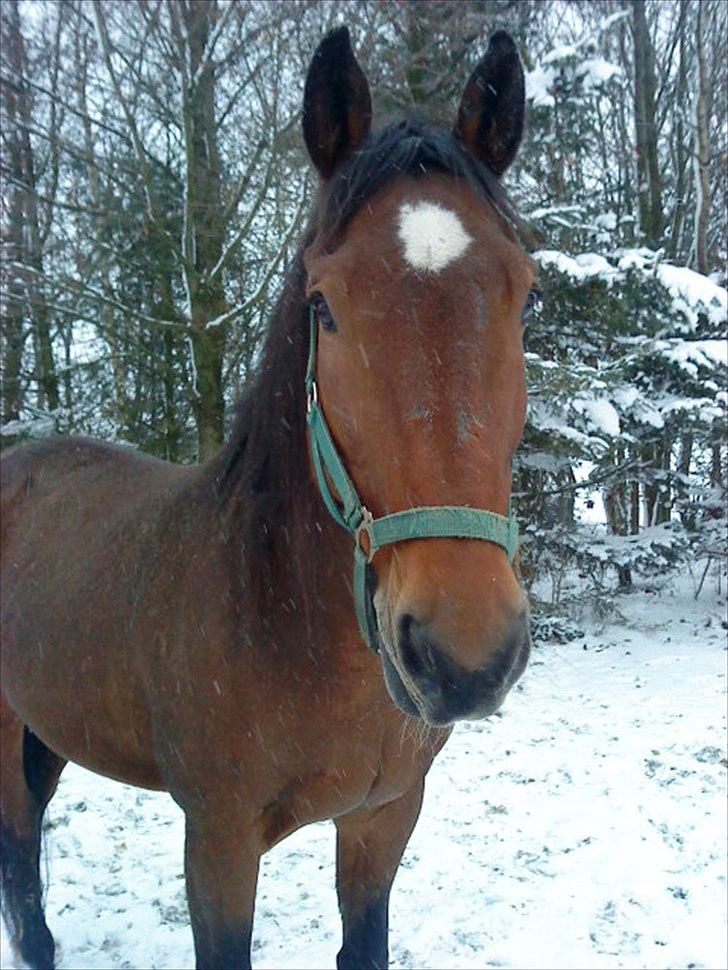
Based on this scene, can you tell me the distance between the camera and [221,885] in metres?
1.79

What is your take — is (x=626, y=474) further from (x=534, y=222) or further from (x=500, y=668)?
(x=500, y=668)

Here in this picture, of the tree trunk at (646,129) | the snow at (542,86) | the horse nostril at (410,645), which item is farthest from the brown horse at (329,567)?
the tree trunk at (646,129)

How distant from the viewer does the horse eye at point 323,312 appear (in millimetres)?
1348

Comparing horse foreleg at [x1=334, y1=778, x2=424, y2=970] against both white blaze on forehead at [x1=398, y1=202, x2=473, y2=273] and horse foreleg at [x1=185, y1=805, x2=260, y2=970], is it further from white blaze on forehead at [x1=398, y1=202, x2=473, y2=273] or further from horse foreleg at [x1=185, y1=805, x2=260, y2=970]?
white blaze on forehead at [x1=398, y1=202, x2=473, y2=273]

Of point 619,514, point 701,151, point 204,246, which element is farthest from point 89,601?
point 701,151

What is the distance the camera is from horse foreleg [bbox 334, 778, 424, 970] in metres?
2.06

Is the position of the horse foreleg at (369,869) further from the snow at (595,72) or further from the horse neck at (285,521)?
the snow at (595,72)

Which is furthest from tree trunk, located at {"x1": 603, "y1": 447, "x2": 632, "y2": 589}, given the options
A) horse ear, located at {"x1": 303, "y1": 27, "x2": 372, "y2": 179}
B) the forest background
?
horse ear, located at {"x1": 303, "y1": 27, "x2": 372, "y2": 179}

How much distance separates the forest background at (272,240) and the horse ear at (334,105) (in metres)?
4.82

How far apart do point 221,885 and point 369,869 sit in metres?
0.50

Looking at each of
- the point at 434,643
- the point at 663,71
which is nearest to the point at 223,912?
the point at 434,643

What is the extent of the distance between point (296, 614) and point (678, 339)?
259 inches

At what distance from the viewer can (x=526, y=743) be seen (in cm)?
523

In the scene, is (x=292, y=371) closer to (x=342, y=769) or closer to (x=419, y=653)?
(x=419, y=653)
